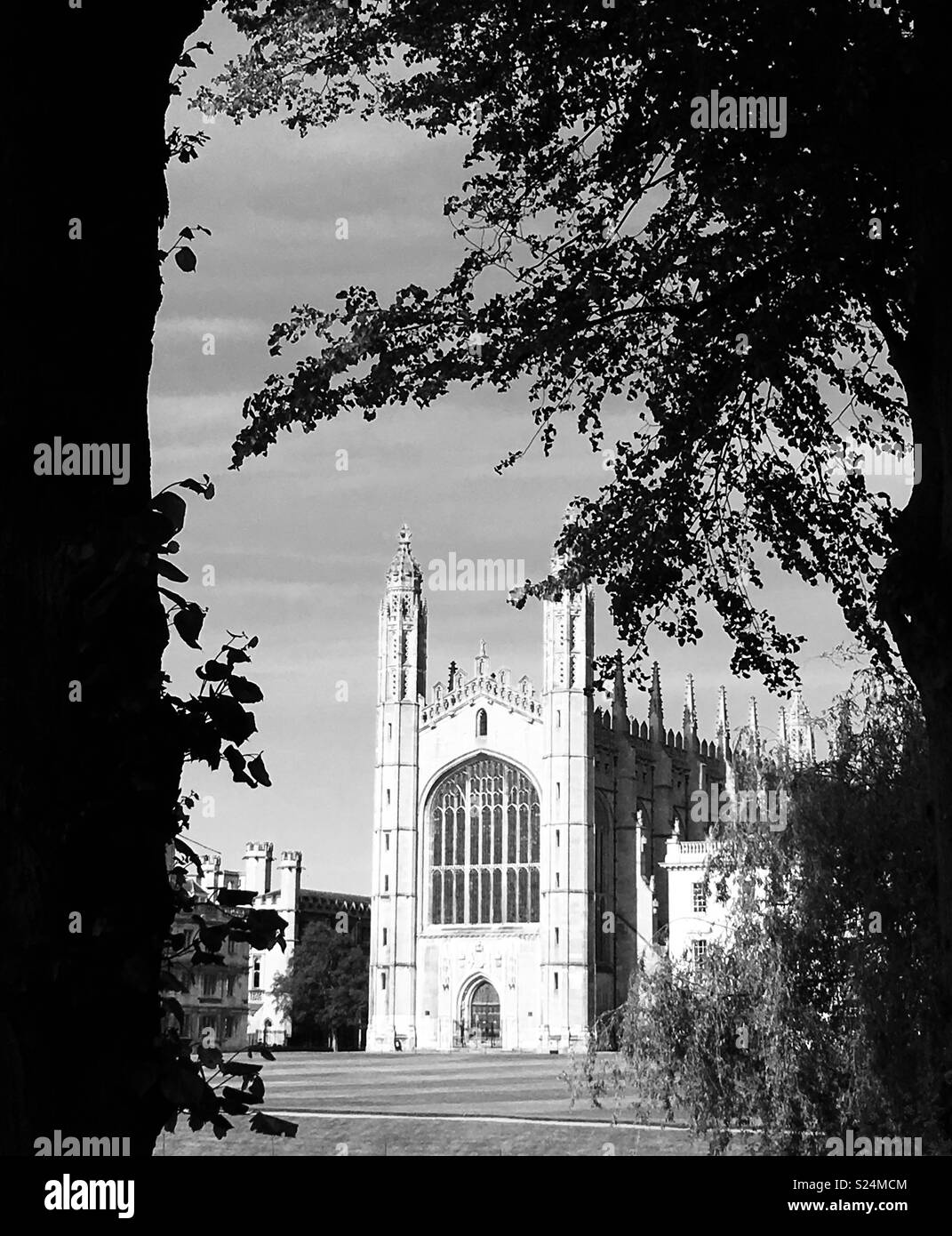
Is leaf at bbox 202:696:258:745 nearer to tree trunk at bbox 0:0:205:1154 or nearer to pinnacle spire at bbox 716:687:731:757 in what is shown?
tree trunk at bbox 0:0:205:1154

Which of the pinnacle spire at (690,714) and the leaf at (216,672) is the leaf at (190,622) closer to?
the leaf at (216,672)

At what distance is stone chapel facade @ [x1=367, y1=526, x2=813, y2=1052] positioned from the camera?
70.6 meters

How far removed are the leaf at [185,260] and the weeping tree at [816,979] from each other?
13.4 m

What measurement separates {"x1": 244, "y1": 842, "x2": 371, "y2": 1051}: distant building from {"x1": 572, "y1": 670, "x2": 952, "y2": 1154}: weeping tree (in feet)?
173

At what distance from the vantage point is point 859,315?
11.7m

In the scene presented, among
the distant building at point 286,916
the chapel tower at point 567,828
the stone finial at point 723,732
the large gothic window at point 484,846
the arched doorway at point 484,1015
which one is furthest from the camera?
the stone finial at point 723,732

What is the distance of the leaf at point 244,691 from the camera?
3.58m

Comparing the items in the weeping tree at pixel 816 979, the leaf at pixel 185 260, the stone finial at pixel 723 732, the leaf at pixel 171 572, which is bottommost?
the weeping tree at pixel 816 979

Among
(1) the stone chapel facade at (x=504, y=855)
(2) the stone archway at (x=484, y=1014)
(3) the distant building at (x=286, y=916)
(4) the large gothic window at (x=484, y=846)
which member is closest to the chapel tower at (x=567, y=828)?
(1) the stone chapel facade at (x=504, y=855)

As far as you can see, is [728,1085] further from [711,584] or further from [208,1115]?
[208,1115]

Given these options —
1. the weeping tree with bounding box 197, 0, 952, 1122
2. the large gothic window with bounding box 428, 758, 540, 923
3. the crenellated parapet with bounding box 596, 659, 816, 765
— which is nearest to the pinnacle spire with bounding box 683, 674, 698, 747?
the crenellated parapet with bounding box 596, 659, 816, 765

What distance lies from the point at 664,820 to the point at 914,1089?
204 feet
